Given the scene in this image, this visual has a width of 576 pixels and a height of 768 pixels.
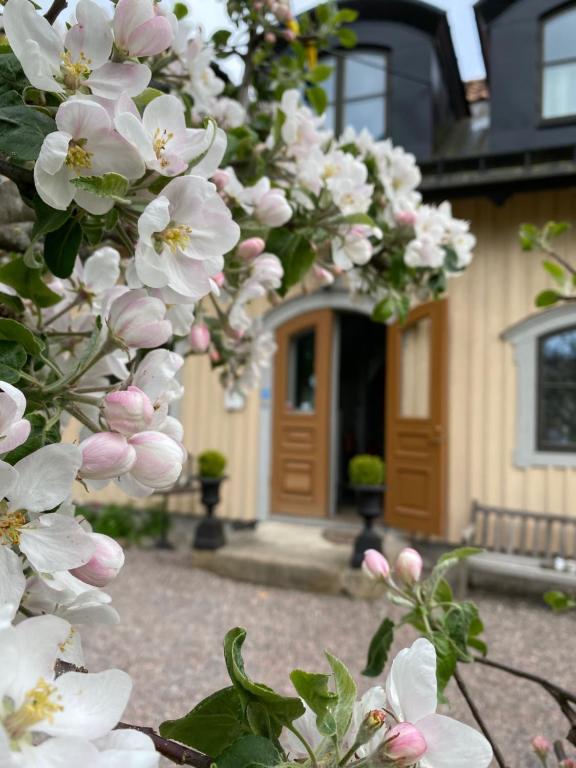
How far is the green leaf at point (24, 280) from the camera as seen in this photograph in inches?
30.0

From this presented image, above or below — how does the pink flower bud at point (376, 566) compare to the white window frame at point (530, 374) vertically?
below

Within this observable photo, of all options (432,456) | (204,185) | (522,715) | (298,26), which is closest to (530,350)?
(432,456)

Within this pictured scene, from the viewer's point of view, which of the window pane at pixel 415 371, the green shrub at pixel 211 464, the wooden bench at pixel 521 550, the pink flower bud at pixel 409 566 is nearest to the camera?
the pink flower bud at pixel 409 566

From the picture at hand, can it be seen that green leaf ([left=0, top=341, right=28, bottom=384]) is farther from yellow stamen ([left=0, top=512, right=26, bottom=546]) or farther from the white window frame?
the white window frame

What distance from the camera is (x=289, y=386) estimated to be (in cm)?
670

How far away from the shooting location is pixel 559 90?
18.3ft

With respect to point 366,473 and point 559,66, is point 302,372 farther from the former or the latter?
point 559,66

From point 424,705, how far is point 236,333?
110 centimetres

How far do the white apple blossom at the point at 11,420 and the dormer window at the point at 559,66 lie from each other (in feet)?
19.9

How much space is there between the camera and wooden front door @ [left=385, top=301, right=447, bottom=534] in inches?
216

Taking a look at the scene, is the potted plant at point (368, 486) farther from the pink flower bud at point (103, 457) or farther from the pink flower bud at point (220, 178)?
the pink flower bud at point (103, 457)

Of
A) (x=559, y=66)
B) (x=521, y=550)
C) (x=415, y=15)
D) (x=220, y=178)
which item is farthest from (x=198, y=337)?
(x=415, y=15)

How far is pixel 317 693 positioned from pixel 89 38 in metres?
0.58

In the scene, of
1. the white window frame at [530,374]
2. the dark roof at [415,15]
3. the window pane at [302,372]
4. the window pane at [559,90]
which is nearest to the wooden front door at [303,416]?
the window pane at [302,372]
